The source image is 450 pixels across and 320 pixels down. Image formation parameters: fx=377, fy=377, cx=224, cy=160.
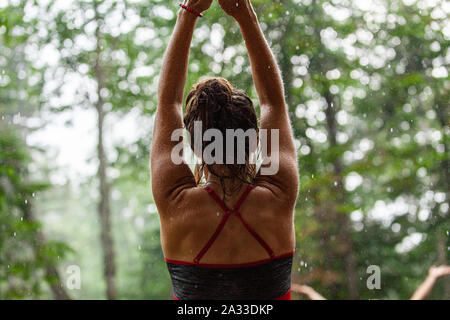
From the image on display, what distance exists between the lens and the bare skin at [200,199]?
0.50 m

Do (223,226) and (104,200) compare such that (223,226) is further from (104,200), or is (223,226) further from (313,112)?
(104,200)

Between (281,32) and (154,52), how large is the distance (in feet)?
2.68

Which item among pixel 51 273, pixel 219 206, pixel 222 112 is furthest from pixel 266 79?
pixel 51 273

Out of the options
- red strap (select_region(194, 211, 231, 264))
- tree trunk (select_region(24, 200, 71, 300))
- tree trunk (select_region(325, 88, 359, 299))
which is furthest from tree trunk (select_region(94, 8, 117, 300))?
red strap (select_region(194, 211, 231, 264))

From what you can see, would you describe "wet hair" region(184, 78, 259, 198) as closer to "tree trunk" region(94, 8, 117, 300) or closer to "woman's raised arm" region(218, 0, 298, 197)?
"woman's raised arm" region(218, 0, 298, 197)

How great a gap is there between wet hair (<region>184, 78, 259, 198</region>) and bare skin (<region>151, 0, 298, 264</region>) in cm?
2

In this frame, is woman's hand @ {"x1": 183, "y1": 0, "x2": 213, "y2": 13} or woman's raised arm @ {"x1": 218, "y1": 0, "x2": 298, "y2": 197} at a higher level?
woman's hand @ {"x1": 183, "y1": 0, "x2": 213, "y2": 13}

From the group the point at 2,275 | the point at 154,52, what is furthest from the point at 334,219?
the point at 2,275

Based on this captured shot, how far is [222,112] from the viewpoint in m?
0.53

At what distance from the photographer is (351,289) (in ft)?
7.30

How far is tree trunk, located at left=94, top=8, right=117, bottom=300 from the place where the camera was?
2.42m

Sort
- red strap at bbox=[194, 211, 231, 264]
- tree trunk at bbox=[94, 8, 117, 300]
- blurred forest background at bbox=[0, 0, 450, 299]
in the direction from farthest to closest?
tree trunk at bbox=[94, 8, 117, 300], blurred forest background at bbox=[0, 0, 450, 299], red strap at bbox=[194, 211, 231, 264]

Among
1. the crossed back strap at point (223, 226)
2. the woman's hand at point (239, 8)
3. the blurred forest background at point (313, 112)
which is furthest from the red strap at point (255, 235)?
the blurred forest background at point (313, 112)

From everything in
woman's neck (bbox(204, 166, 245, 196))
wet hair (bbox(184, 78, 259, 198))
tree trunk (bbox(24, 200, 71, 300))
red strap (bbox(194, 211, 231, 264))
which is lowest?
tree trunk (bbox(24, 200, 71, 300))
